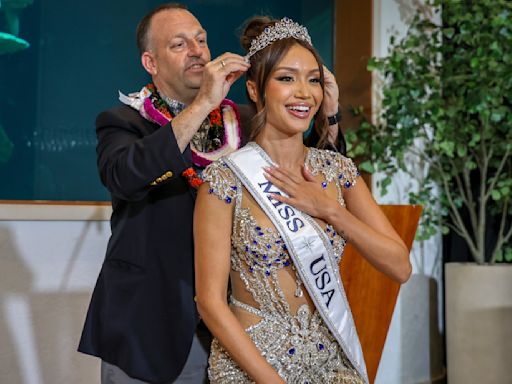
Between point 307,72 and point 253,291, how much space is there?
498mm

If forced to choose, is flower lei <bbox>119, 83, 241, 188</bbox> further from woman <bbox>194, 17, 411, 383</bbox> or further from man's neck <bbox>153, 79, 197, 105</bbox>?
woman <bbox>194, 17, 411, 383</bbox>

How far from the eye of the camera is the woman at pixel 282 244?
1.48 meters

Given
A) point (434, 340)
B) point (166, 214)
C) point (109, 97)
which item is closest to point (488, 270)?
point (434, 340)

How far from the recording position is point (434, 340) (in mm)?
3896

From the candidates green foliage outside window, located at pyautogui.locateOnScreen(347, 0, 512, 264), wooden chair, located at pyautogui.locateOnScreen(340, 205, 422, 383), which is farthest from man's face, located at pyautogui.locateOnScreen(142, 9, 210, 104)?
green foliage outside window, located at pyautogui.locateOnScreen(347, 0, 512, 264)

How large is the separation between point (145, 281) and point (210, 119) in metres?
0.48

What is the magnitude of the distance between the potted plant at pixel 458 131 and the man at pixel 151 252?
5.63ft

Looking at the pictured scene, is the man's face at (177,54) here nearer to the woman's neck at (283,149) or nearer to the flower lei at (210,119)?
the flower lei at (210,119)

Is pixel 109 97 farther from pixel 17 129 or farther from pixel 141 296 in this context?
pixel 141 296

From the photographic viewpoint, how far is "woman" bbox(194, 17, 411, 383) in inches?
58.1

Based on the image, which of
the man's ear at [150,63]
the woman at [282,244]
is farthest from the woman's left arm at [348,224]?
the man's ear at [150,63]

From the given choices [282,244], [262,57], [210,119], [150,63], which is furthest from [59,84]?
[282,244]

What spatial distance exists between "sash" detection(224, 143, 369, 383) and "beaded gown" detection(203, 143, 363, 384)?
20 millimetres

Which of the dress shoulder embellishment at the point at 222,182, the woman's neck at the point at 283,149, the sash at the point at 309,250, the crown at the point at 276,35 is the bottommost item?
the sash at the point at 309,250
